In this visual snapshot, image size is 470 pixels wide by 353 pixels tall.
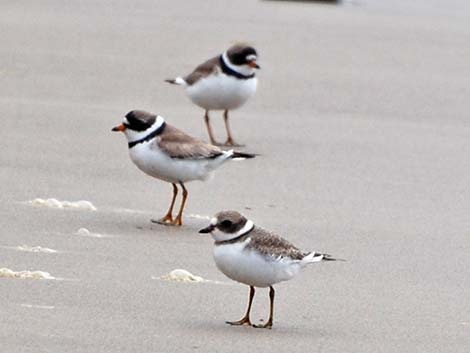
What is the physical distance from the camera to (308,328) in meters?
6.02

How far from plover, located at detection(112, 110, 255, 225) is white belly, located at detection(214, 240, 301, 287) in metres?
1.99

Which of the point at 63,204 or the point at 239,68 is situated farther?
the point at 239,68

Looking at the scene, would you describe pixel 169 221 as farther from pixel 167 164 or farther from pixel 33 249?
pixel 33 249

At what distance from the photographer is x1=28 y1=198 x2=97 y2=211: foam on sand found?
8.01 metres

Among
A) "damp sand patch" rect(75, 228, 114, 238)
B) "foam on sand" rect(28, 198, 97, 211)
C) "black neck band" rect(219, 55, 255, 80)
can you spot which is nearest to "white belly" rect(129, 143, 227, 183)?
"foam on sand" rect(28, 198, 97, 211)

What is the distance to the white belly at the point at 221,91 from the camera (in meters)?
10.7

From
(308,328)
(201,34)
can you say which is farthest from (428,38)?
(308,328)

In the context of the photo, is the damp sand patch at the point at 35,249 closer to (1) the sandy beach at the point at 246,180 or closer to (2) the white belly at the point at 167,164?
(1) the sandy beach at the point at 246,180

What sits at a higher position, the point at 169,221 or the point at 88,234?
the point at 88,234

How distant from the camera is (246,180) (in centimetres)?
912

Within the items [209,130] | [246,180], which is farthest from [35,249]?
[209,130]

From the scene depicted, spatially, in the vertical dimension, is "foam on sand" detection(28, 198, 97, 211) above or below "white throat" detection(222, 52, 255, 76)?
above

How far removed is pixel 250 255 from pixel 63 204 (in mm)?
2189

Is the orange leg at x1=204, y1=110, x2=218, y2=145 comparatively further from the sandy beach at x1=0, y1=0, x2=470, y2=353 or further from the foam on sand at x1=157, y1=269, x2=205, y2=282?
the foam on sand at x1=157, y1=269, x2=205, y2=282
